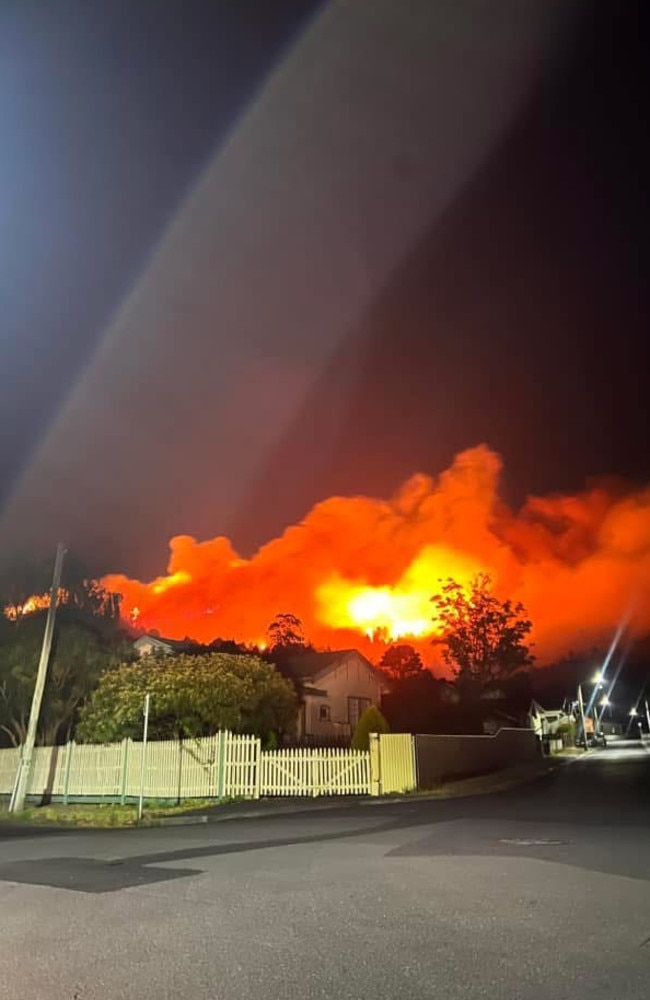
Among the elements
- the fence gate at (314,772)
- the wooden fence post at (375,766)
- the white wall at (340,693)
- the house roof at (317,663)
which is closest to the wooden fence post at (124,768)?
the fence gate at (314,772)

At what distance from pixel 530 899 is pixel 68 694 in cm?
2460

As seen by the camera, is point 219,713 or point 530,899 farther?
point 219,713

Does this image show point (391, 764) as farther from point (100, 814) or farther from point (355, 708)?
point (355, 708)

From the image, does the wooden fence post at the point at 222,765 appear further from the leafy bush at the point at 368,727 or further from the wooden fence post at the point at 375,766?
the leafy bush at the point at 368,727

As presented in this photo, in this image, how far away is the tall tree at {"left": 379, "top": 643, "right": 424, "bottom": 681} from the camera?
2835 inches

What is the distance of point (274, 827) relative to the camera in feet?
48.5

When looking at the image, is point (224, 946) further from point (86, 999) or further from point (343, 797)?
point (343, 797)

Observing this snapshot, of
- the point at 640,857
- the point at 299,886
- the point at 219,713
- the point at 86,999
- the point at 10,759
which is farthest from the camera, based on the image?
the point at 10,759

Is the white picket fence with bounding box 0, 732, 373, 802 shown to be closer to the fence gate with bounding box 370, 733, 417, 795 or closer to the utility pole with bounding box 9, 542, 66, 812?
the fence gate with bounding box 370, 733, 417, 795

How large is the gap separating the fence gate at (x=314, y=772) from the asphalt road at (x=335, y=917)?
8.65 meters

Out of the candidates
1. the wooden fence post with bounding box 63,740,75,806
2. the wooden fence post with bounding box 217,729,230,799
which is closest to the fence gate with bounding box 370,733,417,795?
the wooden fence post with bounding box 217,729,230,799

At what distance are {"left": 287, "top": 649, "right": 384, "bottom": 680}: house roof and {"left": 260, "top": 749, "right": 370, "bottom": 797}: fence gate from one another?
17.3 meters

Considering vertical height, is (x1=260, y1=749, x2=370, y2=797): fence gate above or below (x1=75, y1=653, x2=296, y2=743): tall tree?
below

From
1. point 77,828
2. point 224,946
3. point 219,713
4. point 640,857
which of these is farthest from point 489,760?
point 224,946
